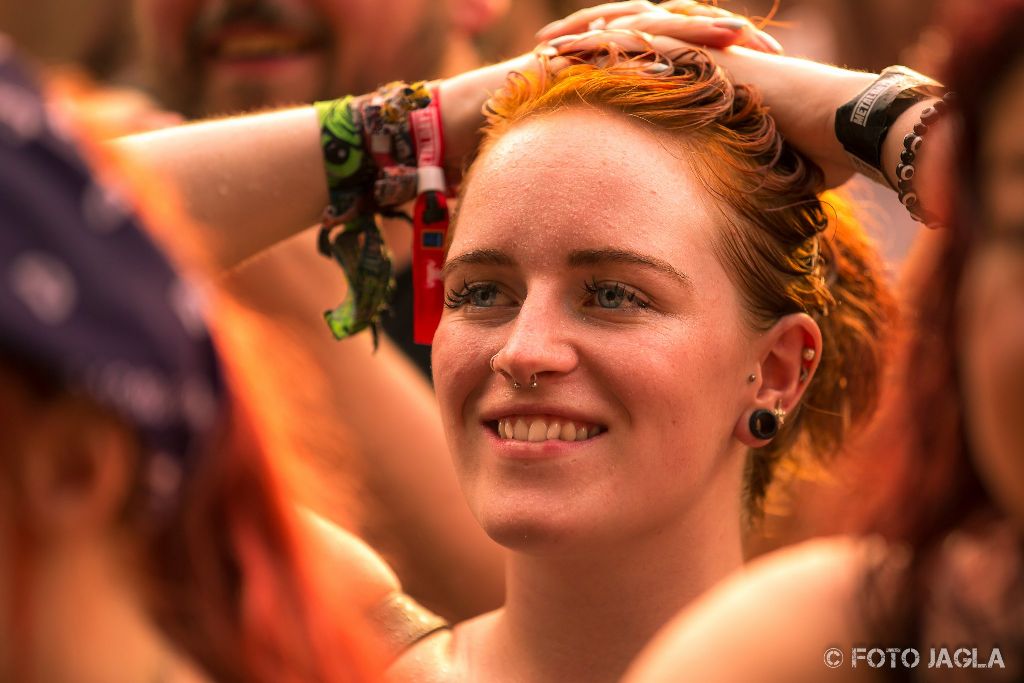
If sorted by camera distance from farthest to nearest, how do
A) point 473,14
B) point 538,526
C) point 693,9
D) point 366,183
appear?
1. point 473,14
2. point 366,183
3. point 693,9
4. point 538,526

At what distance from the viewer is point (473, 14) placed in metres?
4.11

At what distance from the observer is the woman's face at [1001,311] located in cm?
118

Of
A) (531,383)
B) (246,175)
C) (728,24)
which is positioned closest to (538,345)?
(531,383)

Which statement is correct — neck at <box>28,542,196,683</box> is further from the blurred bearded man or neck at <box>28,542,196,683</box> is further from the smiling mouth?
the blurred bearded man

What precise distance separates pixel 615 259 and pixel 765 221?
0.28m

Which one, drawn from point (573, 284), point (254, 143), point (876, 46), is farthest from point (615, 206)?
point (876, 46)

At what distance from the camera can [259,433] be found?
4.44 feet

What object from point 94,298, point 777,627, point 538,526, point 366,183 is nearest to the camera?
point 94,298

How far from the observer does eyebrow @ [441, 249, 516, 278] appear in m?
2.27

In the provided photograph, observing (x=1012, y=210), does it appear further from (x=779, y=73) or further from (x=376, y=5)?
(x=376, y=5)

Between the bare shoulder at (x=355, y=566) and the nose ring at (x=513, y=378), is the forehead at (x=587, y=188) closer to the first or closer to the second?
the nose ring at (x=513, y=378)

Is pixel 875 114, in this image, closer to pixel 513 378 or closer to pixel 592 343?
pixel 592 343

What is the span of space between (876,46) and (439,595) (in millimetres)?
2666

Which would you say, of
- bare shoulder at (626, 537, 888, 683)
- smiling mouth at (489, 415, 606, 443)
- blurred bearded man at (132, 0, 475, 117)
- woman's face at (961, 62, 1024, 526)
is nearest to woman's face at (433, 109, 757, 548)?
smiling mouth at (489, 415, 606, 443)
